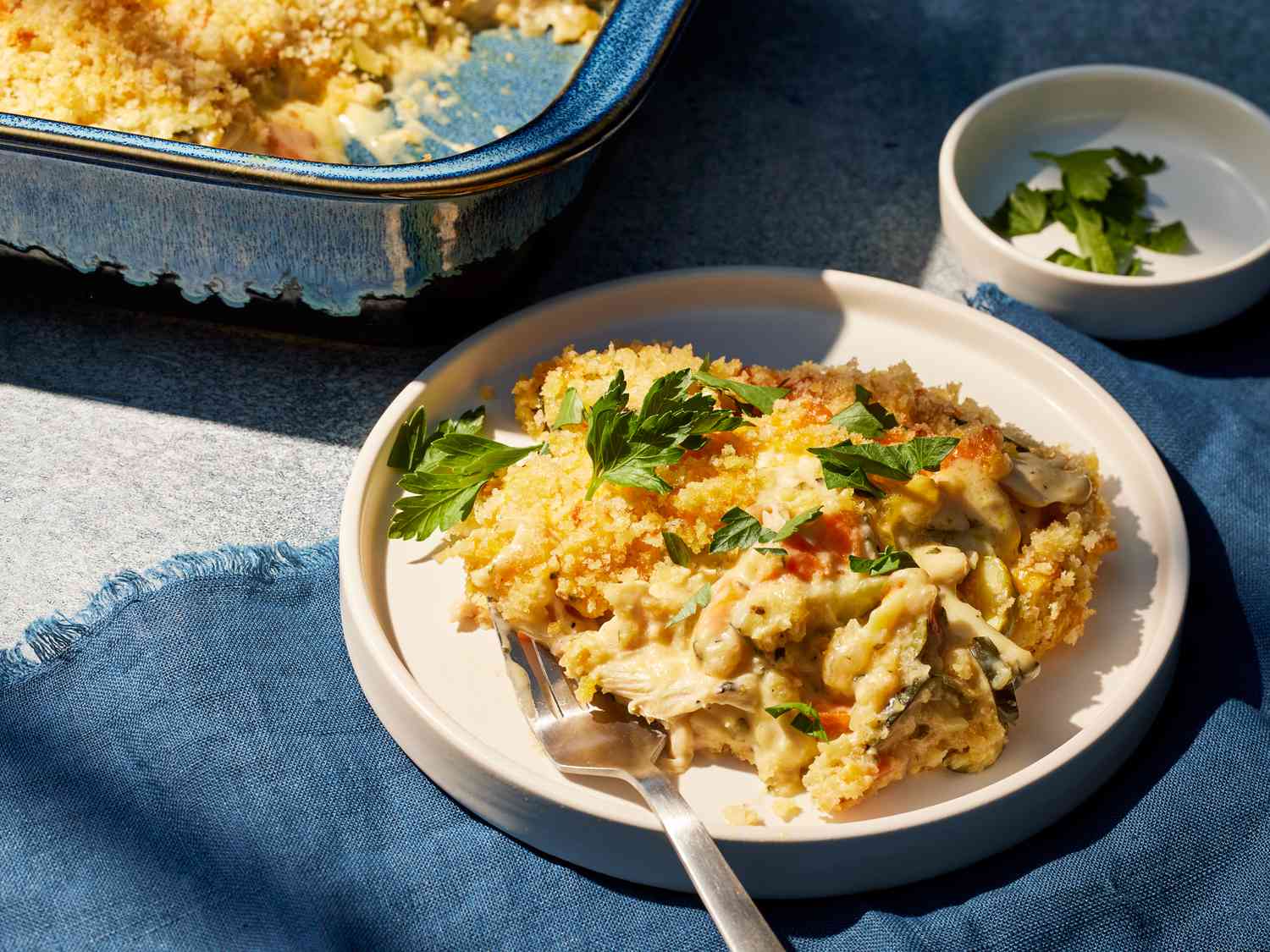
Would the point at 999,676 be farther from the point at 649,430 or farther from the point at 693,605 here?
the point at 649,430

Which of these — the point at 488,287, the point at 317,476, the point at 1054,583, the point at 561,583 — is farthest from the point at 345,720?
the point at 1054,583

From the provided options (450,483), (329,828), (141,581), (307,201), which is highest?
(307,201)

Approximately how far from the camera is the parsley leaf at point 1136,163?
2.04 m

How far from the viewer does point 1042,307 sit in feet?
5.99

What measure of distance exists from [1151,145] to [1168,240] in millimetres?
272

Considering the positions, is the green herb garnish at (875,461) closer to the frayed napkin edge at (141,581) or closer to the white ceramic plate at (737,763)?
the white ceramic plate at (737,763)

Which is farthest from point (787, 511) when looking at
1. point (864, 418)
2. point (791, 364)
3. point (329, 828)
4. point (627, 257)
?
point (627, 257)

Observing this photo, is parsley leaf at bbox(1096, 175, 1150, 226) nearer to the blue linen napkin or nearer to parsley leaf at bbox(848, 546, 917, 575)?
the blue linen napkin

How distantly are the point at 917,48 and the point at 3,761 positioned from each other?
6.41ft

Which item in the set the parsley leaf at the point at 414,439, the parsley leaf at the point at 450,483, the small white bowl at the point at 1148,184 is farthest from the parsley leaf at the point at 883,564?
the small white bowl at the point at 1148,184

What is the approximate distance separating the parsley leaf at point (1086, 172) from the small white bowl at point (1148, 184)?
47 millimetres

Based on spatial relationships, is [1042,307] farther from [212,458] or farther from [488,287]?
[212,458]

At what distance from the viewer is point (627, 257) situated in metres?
2.00

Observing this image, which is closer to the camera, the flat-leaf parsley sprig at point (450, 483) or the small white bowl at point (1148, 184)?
the flat-leaf parsley sprig at point (450, 483)
